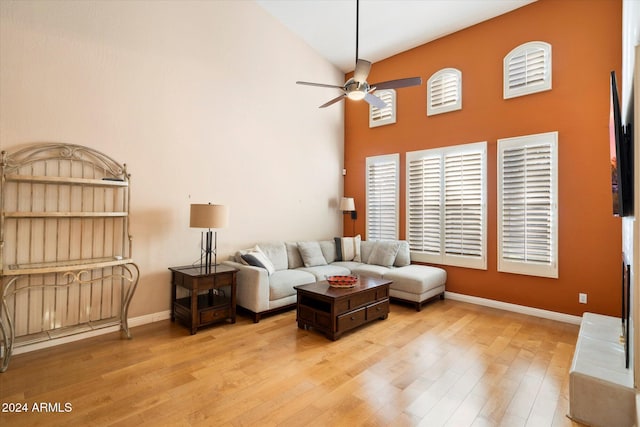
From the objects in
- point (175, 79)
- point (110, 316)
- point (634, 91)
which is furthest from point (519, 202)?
point (110, 316)

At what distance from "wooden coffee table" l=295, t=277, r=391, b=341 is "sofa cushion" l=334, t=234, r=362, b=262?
1708 mm

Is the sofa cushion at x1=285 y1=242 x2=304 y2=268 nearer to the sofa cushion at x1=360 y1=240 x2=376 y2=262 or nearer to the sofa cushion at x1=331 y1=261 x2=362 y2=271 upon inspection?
the sofa cushion at x1=331 y1=261 x2=362 y2=271

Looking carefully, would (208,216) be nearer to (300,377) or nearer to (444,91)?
(300,377)

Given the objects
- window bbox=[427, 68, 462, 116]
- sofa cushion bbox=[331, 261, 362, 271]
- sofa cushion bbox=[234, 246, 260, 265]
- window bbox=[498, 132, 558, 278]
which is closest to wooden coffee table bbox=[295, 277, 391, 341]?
sofa cushion bbox=[234, 246, 260, 265]

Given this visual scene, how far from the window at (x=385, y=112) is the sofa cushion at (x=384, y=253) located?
228 cm

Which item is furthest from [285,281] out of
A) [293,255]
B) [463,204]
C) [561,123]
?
[561,123]

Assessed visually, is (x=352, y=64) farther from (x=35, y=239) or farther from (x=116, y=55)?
(x=35, y=239)

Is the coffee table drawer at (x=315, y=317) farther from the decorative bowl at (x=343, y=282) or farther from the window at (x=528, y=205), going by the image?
the window at (x=528, y=205)

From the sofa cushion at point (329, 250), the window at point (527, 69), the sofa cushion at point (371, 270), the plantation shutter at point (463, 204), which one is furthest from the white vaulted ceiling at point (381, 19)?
the sofa cushion at point (371, 270)

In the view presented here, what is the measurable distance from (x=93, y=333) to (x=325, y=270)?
299 cm

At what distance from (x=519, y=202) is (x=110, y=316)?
537cm

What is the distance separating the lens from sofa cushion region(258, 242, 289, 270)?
15.7 ft

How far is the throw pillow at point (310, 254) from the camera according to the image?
17.0 ft

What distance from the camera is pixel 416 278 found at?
443cm
